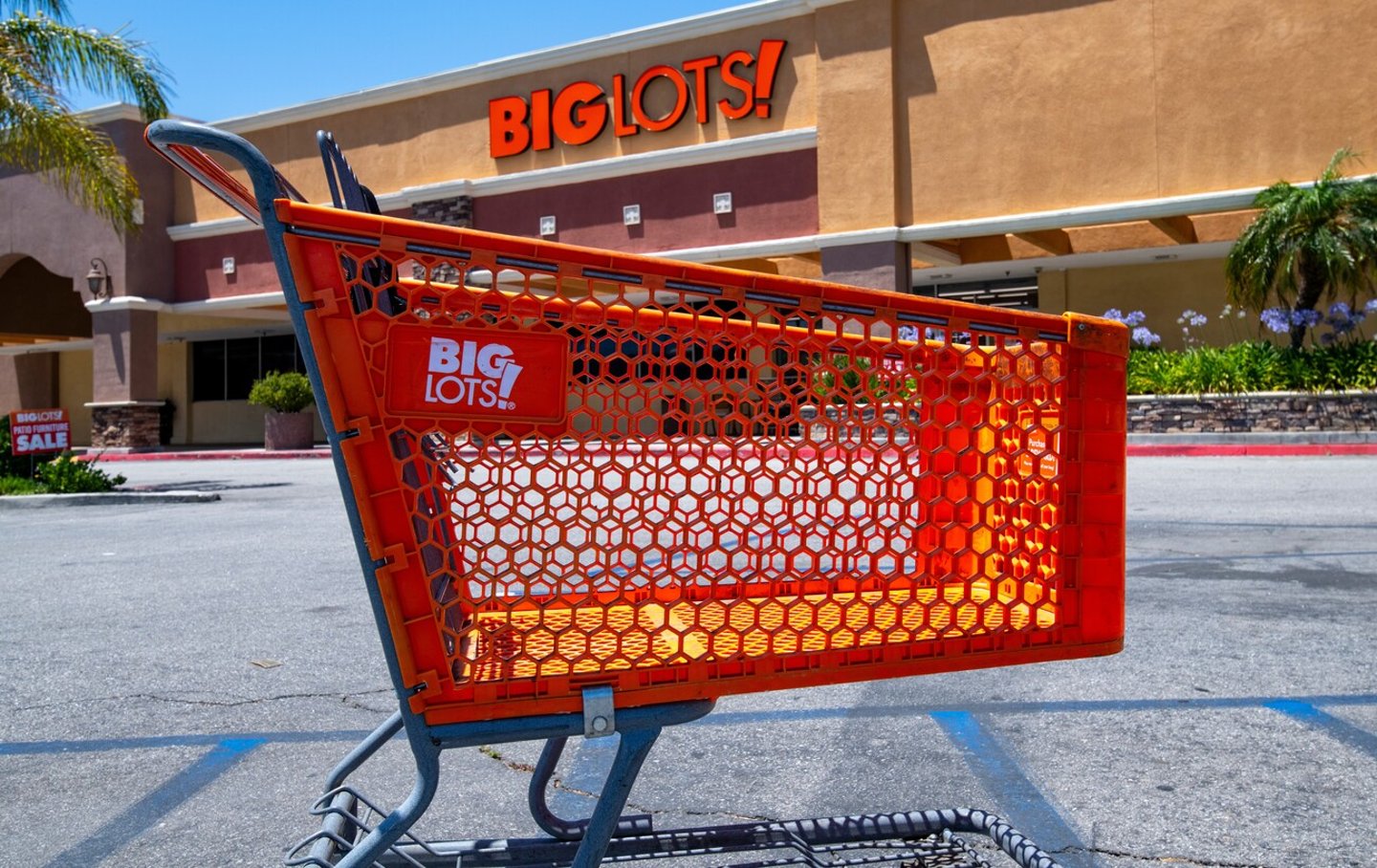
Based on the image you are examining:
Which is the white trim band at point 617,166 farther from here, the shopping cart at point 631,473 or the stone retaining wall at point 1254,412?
the shopping cart at point 631,473

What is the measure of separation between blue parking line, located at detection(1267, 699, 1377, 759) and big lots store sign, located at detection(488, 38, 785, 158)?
1939cm

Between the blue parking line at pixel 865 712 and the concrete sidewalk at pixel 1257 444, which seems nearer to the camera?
the blue parking line at pixel 865 712

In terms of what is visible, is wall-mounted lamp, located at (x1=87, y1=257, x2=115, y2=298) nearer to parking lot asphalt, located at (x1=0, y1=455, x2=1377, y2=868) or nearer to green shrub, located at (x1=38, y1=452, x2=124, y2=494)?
green shrub, located at (x1=38, y1=452, x2=124, y2=494)

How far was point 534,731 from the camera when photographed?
2.13 metres

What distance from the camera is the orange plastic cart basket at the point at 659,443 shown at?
2.11m

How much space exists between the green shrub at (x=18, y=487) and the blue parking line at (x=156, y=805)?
1242 cm

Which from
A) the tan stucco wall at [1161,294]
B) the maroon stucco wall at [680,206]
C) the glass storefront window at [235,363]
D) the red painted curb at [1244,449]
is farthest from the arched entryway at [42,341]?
the tan stucco wall at [1161,294]

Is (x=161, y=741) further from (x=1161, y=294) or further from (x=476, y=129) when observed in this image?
(x=1161, y=294)

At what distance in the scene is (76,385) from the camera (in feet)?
124

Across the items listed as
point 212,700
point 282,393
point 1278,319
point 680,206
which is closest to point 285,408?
point 282,393

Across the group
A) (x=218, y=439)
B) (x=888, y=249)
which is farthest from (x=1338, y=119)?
(x=218, y=439)

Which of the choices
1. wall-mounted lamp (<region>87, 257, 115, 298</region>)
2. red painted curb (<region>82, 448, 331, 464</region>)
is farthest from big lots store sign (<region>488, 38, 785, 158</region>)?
wall-mounted lamp (<region>87, 257, 115, 298</region>)

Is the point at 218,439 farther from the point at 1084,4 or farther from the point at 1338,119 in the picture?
the point at 1338,119

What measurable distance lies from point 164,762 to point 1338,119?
1987cm
